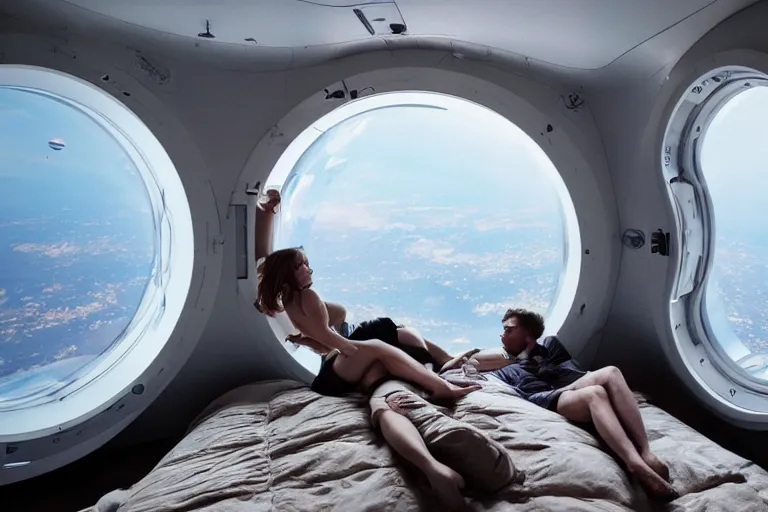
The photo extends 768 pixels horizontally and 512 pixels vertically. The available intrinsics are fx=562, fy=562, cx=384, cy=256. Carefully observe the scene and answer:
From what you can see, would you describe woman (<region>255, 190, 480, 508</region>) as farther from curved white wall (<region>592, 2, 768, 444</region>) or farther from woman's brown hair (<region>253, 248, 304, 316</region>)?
curved white wall (<region>592, 2, 768, 444</region>)

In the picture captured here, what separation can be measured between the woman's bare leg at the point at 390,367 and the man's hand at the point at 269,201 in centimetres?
69

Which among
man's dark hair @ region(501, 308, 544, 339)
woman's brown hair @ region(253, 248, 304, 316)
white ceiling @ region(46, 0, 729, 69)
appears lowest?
man's dark hair @ region(501, 308, 544, 339)

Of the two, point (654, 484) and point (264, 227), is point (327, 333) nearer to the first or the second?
point (264, 227)

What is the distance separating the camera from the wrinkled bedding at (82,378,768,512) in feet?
4.37

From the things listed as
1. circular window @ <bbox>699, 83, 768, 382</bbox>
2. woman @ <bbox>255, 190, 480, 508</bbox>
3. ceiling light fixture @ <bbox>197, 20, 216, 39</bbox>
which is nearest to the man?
woman @ <bbox>255, 190, 480, 508</bbox>

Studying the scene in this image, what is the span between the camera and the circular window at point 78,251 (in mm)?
2027

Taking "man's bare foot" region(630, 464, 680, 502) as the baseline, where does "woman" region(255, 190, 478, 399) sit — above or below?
above

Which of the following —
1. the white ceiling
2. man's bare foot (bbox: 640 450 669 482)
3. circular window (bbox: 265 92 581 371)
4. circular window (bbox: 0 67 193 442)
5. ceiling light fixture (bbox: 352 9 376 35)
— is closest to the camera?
man's bare foot (bbox: 640 450 669 482)

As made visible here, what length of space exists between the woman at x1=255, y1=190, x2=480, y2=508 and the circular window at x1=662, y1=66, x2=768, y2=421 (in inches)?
35.1

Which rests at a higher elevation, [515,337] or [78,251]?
[78,251]

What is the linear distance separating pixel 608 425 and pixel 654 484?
0.21m

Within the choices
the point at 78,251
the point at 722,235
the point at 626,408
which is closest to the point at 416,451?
the point at 626,408

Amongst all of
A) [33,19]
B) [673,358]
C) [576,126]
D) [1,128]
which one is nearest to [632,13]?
[576,126]

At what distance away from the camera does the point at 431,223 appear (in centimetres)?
291
